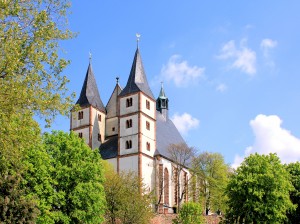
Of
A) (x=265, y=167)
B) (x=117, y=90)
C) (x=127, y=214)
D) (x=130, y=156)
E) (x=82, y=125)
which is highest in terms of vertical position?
(x=117, y=90)

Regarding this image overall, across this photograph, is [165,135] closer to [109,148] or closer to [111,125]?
[111,125]

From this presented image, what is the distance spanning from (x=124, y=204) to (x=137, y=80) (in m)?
30.9

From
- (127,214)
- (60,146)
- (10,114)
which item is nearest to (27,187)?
(60,146)

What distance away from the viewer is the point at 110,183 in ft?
171

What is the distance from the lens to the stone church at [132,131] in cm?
7338

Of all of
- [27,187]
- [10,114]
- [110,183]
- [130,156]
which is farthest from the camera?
[130,156]

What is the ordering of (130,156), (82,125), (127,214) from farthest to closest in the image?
(82,125), (130,156), (127,214)

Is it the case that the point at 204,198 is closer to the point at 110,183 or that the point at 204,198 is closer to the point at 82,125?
the point at 82,125

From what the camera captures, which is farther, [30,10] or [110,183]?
[110,183]

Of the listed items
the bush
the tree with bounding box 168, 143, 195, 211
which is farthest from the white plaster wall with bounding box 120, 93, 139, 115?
the bush

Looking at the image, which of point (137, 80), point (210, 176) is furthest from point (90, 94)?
point (210, 176)

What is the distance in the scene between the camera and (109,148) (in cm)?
7600

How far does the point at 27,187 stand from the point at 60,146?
5.00 metres

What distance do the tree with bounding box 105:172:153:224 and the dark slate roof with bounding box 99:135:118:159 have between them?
20519 mm
